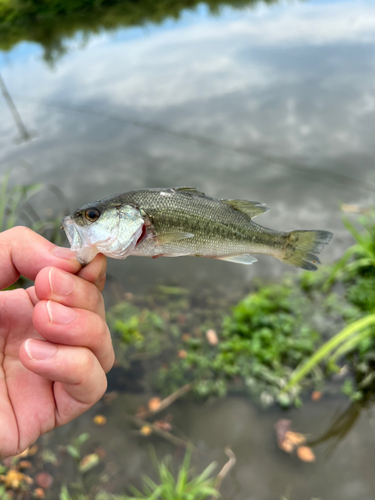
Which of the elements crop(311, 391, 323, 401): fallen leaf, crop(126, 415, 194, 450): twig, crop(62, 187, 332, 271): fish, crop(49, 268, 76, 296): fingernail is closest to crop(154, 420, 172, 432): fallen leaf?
crop(126, 415, 194, 450): twig

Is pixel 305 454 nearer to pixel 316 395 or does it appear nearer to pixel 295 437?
pixel 295 437

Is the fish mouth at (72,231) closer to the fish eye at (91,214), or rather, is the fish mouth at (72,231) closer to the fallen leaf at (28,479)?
the fish eye at (91,214)

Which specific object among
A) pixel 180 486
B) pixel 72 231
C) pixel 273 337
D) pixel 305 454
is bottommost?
pixel 305 454

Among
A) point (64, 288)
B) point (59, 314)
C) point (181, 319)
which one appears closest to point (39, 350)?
point (59, 314)

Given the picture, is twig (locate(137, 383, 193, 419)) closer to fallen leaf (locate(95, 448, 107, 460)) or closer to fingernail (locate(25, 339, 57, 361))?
fallen leaf (locate(95, 448, 107, 460))

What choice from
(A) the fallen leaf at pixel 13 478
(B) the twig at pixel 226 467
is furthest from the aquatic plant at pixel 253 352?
(A) the fallen leaf at pixel 13 478

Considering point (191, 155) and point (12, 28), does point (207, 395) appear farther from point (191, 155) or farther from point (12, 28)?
point (12, 28)
